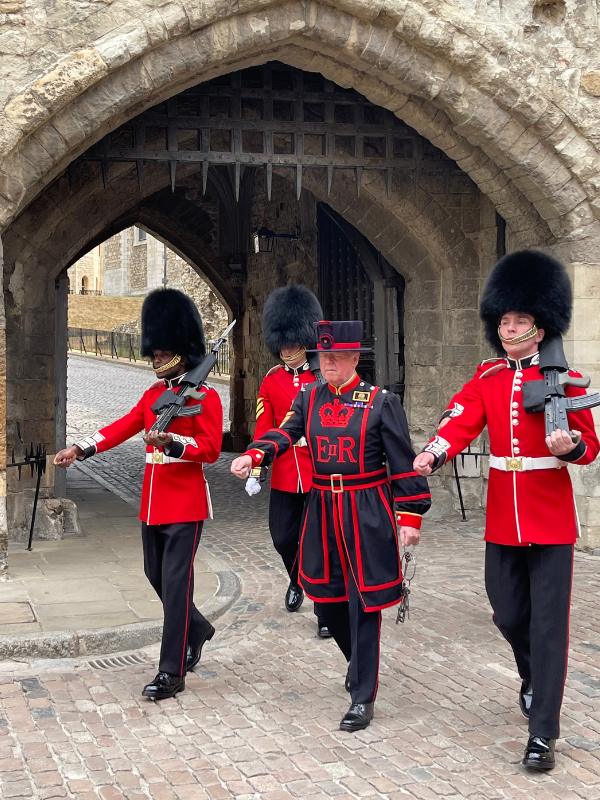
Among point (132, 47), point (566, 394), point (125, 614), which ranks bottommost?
point (125, 614)

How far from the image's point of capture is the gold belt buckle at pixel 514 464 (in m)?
4.13

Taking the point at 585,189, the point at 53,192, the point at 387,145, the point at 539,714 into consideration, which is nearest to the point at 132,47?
the point at 53,192

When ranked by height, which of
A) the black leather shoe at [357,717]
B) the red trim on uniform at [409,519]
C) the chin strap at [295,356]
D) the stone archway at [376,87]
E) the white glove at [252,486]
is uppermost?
the stone archway at [376,87]

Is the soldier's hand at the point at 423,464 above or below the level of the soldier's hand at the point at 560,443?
below

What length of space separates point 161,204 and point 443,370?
261 inches

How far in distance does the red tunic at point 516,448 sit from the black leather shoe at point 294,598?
216 centimetres

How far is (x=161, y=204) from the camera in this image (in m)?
15.1

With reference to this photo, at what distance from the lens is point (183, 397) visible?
479 centimetres

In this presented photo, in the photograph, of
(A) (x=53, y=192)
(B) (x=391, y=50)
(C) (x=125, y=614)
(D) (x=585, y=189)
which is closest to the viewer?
(C) (x=125, y=614)

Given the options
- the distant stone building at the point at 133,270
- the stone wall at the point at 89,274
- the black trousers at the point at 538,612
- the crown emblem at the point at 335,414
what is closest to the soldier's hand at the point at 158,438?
the crown emblem at the point at 335,414

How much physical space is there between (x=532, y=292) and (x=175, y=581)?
6.27 ft

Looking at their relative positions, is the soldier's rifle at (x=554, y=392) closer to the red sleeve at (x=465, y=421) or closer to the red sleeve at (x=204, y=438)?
the red sleeve at (x=465, y=421)

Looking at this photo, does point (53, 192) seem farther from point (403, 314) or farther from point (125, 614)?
point (125, 614)

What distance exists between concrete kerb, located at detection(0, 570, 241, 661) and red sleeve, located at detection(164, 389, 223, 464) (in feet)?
4.04
